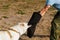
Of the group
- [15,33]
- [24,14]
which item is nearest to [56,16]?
[15,33]

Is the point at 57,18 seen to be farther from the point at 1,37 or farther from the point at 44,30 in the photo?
the point at 44,30

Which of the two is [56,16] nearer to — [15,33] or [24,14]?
[15,33]

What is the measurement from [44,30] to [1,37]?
256cm

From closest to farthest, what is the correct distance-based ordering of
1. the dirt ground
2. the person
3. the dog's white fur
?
the person
the dog's white fur
the dirt ground

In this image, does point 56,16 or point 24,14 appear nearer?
point 56,16

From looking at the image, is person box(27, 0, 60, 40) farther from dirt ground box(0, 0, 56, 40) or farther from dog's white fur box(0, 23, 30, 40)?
dirt ground box(0, 0, 56, 40)

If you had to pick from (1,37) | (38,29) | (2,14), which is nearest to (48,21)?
(38,29)

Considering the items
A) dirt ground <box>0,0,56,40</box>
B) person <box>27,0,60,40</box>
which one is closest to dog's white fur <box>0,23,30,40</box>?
person <box>27,0,60,40</box>

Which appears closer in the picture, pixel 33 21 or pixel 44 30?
pixel 33 21

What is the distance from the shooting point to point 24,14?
8.81 meters

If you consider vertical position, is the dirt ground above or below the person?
below

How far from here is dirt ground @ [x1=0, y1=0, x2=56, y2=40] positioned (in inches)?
278

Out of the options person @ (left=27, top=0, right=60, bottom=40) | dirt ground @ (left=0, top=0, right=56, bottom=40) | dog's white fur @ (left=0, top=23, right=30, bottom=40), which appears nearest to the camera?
person @ (left=27, top=0, right=60, bottom=40)

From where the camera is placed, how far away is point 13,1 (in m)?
10.4
